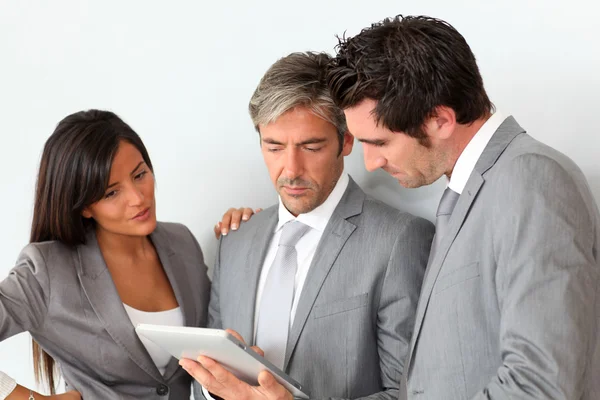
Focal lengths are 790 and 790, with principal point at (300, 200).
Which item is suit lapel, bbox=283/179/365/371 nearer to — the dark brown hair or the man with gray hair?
the man with gray hair

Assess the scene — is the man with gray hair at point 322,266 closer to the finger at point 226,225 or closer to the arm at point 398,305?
the arm at point 398,305

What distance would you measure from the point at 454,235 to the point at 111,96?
73.7 inches

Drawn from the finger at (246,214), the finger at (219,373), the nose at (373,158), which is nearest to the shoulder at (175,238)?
the finger at (246,214)

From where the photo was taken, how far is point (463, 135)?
5.57ft

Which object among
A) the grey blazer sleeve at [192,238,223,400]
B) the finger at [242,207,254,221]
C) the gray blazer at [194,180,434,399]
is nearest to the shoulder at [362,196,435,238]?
the gray blazer at [194,180,434,399]

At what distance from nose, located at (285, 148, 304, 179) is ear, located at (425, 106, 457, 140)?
1.82 ft

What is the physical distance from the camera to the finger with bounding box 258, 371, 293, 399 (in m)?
1.92

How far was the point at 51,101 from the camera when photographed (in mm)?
3201

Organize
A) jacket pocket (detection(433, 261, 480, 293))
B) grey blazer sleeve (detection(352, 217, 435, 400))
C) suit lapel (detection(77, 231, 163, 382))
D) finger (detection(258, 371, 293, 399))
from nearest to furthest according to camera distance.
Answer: jacket pocket (detection(433, 261, 480, 293)), finger (detection(258, 371, 293, 399)), grey blazer sleeve (detection(352, 217, 435, 400)), suit lapel (detection(77, 231, 163, 382))

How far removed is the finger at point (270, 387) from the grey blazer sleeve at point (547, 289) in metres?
0.62

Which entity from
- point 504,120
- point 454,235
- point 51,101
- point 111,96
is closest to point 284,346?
point 454,235

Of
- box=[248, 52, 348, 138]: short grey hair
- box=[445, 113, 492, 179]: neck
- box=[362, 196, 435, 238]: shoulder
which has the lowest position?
box=[362, 196, 435, 238]: shoulder

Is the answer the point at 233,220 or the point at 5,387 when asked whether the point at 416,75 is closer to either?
the point at 233,220

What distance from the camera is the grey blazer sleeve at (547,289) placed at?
4.54 feet
